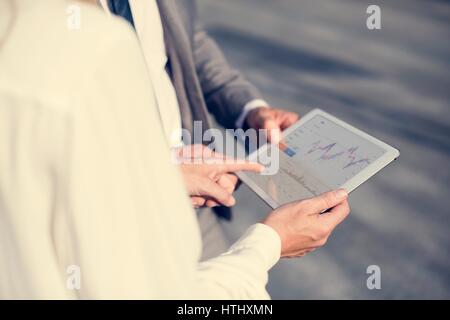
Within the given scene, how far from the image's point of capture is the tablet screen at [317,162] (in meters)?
0.85

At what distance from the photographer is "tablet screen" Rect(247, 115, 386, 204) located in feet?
2.79

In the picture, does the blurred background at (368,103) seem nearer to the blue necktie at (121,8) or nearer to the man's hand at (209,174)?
the man's hand at (209,174)

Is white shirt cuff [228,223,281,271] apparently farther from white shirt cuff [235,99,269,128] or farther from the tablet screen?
white shirt cuff [235,99,269,128]

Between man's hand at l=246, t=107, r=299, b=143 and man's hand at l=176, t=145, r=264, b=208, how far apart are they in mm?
125

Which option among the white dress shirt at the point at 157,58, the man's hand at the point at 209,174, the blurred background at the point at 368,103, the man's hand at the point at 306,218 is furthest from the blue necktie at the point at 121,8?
the blurred background at the point at 368,103

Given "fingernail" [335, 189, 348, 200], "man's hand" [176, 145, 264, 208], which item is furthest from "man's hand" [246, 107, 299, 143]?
"fingernail" [335, 189, 348, 200]

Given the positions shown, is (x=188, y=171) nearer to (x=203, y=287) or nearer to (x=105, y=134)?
(x=203, y=287)

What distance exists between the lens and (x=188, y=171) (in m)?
0.92

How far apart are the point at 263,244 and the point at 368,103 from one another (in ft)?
4.50

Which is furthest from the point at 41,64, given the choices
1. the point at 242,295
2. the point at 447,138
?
the point at 447,138

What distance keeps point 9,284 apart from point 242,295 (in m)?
0.25

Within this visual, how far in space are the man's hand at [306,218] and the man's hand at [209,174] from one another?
0.43 ft

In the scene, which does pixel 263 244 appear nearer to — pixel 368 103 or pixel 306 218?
pixel 306 218

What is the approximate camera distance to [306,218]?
2.58ft
